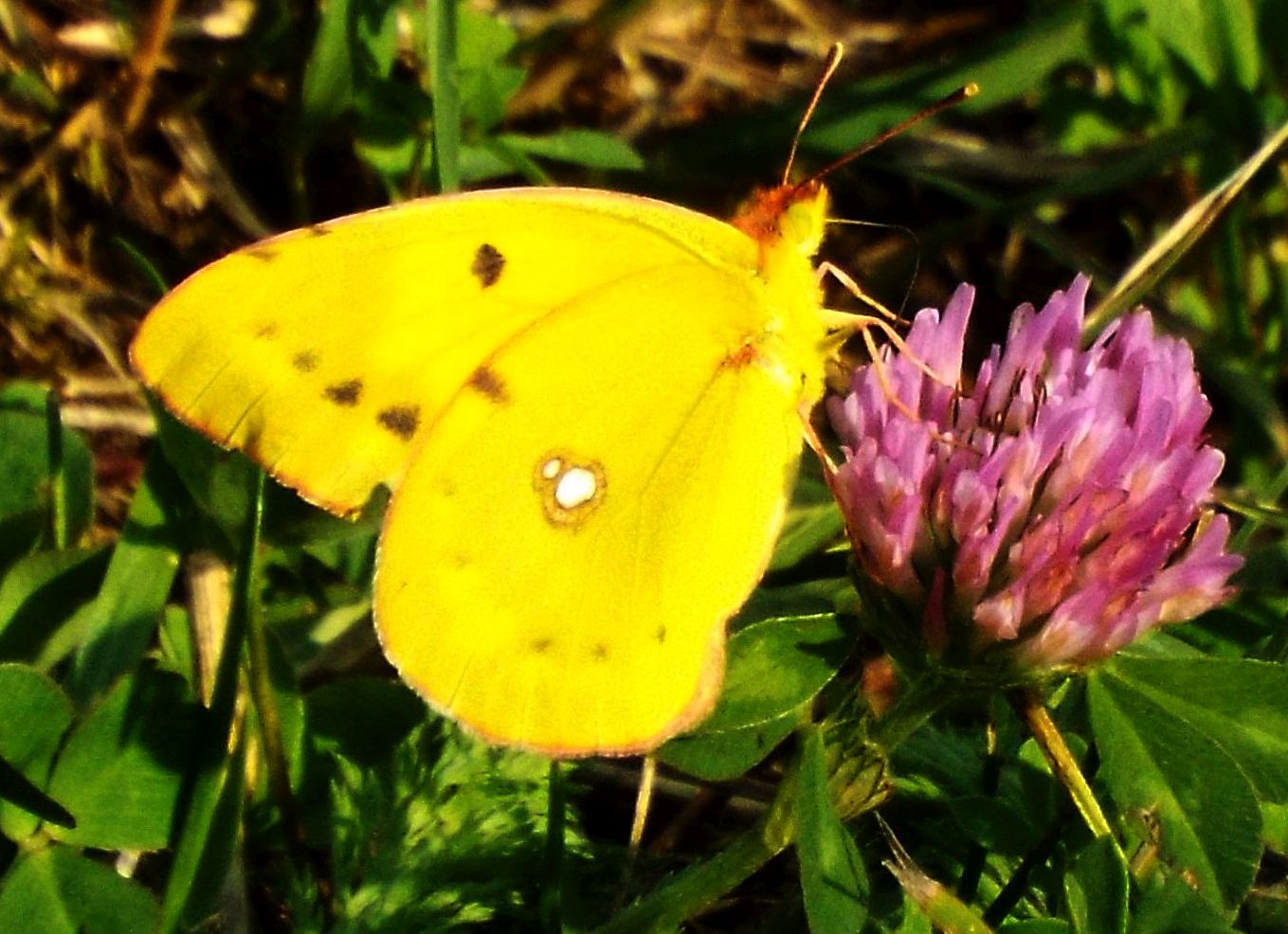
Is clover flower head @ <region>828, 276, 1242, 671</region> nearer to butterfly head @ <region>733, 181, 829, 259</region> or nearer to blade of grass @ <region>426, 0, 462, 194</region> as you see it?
butterfly head @ <region>733, 181, 829, 259</region>

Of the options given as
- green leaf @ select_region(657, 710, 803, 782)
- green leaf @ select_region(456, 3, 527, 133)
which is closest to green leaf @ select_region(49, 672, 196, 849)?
green leaf @ select_region(657, 710, 803, 782)

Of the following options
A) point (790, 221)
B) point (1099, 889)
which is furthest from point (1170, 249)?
point (1099, 889)

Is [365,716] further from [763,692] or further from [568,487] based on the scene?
[763,692]

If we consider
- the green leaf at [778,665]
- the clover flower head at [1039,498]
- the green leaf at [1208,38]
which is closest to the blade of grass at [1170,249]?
the green leaf at [1208,38]

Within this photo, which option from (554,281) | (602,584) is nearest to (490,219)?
(554,281)

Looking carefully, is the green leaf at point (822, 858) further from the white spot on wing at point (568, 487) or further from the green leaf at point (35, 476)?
the green leaf at point (35, 476)

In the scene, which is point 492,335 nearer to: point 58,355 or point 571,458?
point 571,458
